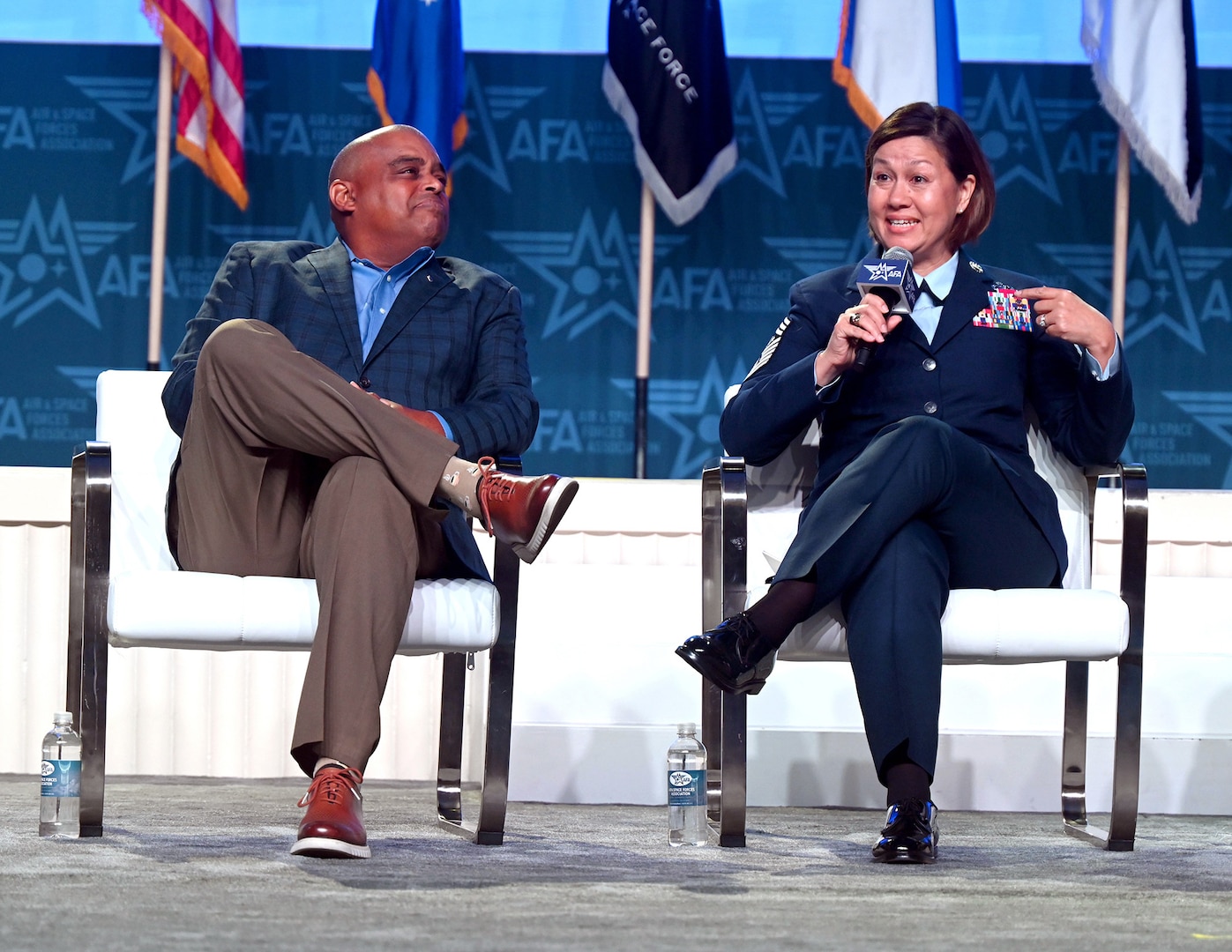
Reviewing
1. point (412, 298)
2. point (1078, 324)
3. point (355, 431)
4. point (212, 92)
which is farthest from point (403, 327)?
point (212, 92)

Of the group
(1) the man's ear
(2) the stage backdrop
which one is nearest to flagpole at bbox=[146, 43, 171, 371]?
(2) the stage backdrop

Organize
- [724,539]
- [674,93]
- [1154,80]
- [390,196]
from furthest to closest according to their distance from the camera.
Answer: [674,93]
[1154,80]
[390,196]
[724,539]

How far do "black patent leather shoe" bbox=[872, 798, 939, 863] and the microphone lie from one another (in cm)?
63

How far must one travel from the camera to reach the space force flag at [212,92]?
4.48 meters

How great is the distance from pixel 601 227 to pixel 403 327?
8.96 ft

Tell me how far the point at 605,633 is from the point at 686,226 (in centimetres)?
251

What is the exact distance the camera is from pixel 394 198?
254 cm

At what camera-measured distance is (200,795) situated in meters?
2.69

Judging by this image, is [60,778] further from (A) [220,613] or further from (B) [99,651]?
(A) [220,613]

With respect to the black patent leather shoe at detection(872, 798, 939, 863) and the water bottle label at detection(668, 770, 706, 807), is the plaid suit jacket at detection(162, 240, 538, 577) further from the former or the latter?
the black patent leather shoe at detection(872, 798, 939, 863)

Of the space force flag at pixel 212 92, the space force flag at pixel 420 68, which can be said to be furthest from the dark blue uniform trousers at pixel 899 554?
the space force flag at pixel 212 92

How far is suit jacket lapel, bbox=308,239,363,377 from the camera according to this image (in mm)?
2422

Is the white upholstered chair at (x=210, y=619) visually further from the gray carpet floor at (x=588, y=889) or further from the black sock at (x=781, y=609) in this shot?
the black sock at (x=781, y=609)

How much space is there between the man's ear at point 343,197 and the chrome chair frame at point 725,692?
787mm
